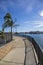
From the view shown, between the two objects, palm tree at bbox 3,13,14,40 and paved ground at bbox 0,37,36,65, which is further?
palm tree at bbox 3,13,14,40

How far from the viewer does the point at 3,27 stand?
40188 mm

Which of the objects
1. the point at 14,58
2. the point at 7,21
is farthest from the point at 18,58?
the point at 7,21

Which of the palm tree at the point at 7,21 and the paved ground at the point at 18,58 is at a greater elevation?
the palm tree at the point at 7,21

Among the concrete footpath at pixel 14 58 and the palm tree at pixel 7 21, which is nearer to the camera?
the concrete footpath at pixel 14 58

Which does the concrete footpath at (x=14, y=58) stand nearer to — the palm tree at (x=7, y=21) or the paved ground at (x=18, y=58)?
the paved ground at (x=18, y=58)

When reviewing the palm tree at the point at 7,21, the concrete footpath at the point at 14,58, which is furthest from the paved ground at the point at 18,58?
the palm tree at the point at 7,21

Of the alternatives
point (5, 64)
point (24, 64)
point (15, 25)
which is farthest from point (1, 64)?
point (15, 25)

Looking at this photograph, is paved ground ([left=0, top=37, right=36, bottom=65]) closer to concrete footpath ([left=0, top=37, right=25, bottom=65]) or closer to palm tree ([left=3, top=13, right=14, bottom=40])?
concrete footpath ([left=0, top=37, right=25, bottom=65])

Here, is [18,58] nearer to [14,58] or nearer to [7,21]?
[14,58]

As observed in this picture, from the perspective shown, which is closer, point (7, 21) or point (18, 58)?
point (18, 58)

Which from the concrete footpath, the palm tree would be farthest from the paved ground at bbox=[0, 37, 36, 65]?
the palm tree

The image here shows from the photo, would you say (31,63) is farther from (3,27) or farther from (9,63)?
(3,27)

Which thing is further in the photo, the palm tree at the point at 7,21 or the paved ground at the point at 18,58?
the palm tree at the point at 7,21

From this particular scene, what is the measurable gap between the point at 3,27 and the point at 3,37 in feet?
28.8
